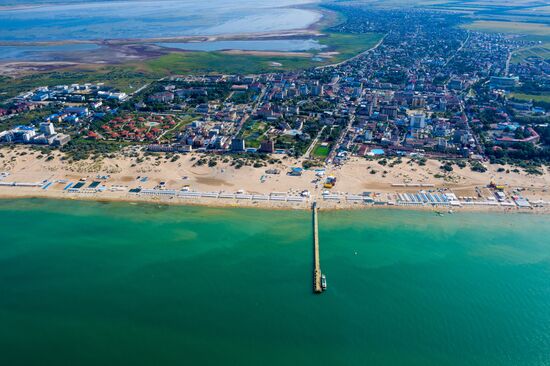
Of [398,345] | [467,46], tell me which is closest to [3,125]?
[398,345]

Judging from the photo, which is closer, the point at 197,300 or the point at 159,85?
the point at 197,300

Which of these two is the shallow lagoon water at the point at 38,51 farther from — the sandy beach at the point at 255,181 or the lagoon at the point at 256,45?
the sandy beach at the point at 255,181

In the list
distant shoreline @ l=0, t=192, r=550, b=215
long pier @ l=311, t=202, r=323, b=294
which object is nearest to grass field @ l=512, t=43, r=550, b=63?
distant shoreline @ l=0, t=192, r=550, b=215

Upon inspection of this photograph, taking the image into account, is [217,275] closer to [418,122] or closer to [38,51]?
[418,122]

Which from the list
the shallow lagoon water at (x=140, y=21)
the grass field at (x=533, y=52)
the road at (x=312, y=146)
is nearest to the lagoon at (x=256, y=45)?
the shallow lagoon water at (x=140, y=21)

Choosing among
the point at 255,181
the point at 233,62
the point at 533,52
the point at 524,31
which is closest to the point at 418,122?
the point at 255,181

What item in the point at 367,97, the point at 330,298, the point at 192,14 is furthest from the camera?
the point at 192,14

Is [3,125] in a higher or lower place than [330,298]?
higher

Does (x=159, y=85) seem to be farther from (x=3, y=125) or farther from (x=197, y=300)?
(x=197, y=300)
